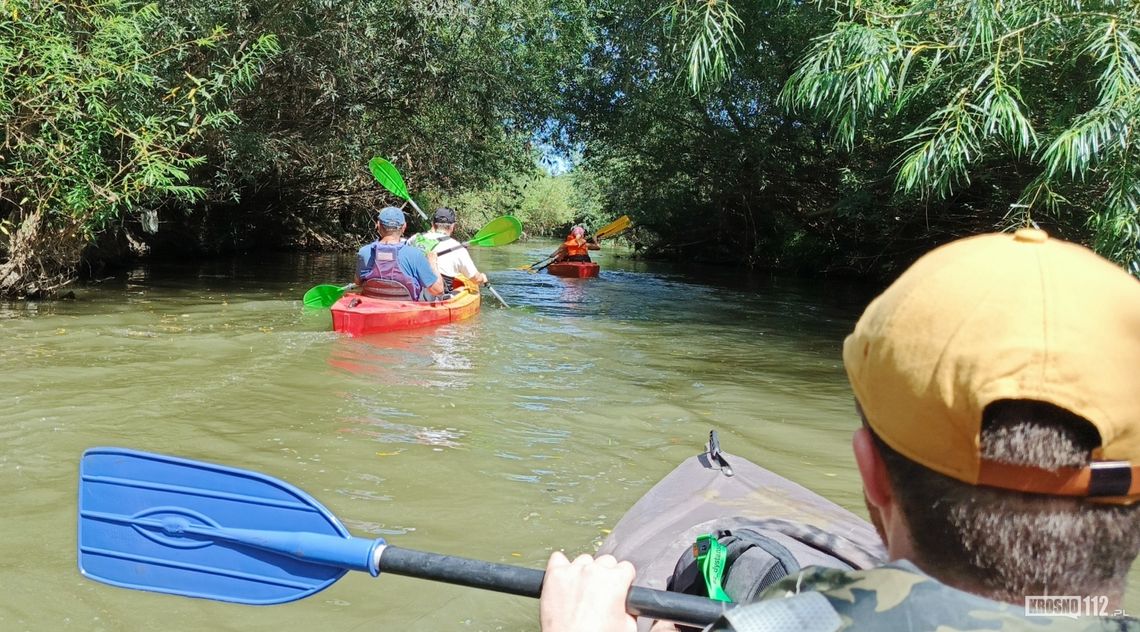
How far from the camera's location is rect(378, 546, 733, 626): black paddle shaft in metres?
1.38

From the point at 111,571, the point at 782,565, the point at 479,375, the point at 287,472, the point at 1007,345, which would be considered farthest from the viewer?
the point at 479,375

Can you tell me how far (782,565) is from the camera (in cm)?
175

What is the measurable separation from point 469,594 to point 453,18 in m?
11.7

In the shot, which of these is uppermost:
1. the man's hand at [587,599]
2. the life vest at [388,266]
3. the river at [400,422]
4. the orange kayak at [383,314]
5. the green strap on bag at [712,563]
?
the life vest at [388,266]

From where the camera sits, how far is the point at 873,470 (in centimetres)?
98

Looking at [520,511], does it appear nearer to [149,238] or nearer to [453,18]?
[453,18]

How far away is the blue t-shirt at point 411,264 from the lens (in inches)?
321

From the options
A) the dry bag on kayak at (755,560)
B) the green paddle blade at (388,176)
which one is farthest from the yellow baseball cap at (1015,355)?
the green paddle blade at (388,176)

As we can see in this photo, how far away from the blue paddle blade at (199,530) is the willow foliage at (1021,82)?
4.99 metres

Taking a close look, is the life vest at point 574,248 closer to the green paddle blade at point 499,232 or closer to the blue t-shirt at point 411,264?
the green paddle blade at point 499,232

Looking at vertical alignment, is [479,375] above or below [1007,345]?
below

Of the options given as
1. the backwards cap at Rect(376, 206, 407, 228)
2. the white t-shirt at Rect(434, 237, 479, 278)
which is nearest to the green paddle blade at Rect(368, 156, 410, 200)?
the white t-shirt at Rect(434, 237, 479, 278)

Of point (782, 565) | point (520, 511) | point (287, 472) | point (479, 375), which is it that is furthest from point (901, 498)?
point (479, 375)

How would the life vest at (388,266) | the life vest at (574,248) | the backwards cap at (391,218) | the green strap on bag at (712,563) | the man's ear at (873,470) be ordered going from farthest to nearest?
the life vest at (574,248) < the life vest at (388,266) < the backwards cap at (391,218) < the green strap on bag at (712,563) < the man's ear at (873,470)
